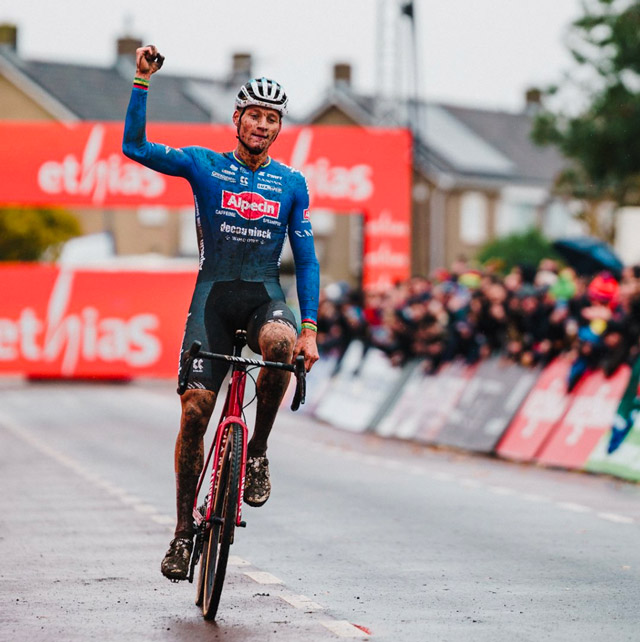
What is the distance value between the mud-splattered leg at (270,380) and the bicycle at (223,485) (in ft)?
0.28

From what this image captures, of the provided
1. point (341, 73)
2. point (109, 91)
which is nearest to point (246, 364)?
point (109, 91)

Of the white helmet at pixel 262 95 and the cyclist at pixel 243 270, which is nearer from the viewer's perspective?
the cyclist at pixel 243 270

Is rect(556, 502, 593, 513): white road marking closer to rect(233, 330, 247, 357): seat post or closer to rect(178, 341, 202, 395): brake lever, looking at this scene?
rect(233, 330, 247, 357): seat post

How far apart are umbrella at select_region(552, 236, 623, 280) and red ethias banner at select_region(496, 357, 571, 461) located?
2906 millimetres

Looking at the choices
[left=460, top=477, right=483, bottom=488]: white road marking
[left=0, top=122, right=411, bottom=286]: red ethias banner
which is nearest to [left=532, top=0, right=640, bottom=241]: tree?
[left=0, top=122, right=411, bottom=286]: red ethias banner

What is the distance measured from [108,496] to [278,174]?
604 cm

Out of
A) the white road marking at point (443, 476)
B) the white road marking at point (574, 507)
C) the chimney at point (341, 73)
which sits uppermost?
the chimney at point (341, 73)

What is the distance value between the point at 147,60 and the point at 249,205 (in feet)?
2.79

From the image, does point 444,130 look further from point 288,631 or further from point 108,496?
point 288,631

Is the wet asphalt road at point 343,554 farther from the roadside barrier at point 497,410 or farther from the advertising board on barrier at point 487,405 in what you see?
the advertising board on barrier at point 487,405

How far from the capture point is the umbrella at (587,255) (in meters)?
20.6

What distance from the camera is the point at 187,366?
280 inches

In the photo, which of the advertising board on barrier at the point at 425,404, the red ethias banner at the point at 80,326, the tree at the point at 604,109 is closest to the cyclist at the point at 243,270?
the advertising board on barrier at the point at 425,404

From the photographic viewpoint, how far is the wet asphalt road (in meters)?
6.94
